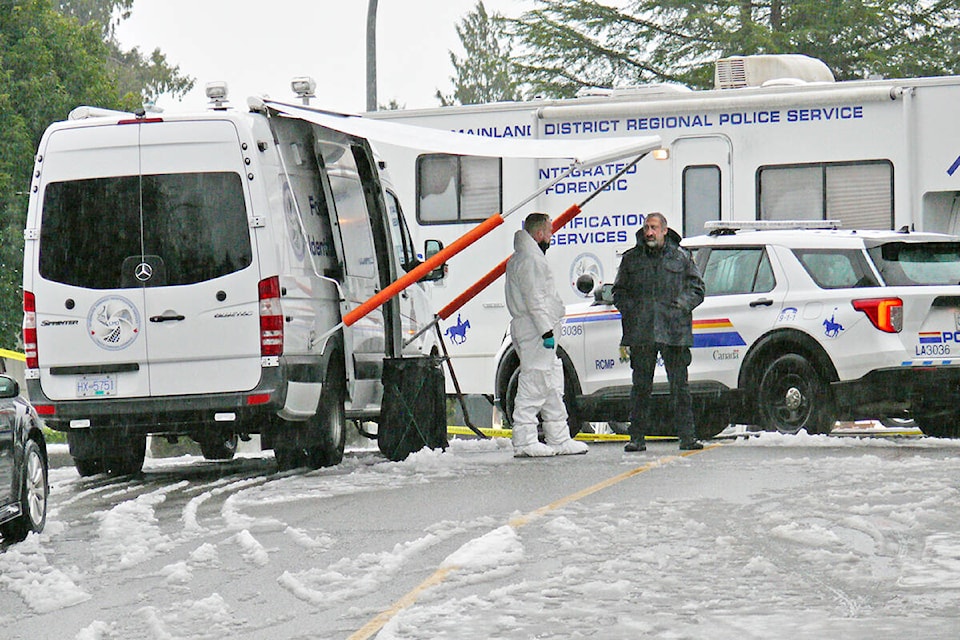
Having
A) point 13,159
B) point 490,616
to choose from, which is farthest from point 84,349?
point 13,159

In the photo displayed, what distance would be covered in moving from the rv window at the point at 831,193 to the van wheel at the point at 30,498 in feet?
31.5

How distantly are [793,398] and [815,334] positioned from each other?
0.60 metres

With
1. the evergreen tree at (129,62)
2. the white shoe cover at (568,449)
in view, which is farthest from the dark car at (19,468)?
the evergreen tree at (129,62)

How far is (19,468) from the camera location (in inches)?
403

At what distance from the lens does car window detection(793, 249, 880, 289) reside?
15141mm

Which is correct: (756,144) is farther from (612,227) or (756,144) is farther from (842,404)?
(842,404)

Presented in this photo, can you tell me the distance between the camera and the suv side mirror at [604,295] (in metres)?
16.2

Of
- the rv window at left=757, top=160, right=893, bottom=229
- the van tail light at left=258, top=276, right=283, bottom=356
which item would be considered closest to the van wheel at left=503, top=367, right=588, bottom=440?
the rv window at left=757, top=160, right=893, bottom=229

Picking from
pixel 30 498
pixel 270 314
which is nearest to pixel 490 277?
pixel 270 314

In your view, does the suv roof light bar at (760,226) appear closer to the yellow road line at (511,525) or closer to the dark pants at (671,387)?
the dark pants at (671,387)

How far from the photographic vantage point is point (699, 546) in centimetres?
905

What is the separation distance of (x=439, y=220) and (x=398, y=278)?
4.33 meters

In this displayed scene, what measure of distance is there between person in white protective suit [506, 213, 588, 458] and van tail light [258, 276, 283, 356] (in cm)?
240

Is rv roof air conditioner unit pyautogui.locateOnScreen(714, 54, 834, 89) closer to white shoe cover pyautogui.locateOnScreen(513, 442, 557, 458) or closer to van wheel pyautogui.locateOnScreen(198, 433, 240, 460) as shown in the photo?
white shoe cover pyautogui.locateOnScreen(513, 442, 557, 458)
